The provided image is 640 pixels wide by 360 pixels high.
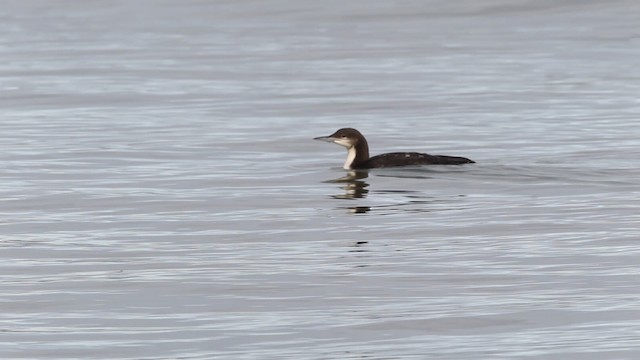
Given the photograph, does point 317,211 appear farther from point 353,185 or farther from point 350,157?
point 350,157

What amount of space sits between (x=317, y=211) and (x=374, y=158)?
12.5 feet

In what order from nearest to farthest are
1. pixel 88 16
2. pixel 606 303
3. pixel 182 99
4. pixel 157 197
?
pixel 606 303
pixel 157 197
pixel 182 99
pixel 88 16

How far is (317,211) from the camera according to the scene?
49.9ft

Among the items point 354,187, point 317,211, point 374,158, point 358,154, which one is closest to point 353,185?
point 354,187

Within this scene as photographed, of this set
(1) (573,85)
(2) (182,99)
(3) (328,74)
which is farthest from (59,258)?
(3) (328,74)

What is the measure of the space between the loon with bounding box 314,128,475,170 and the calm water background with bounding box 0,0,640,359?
0.17 meters

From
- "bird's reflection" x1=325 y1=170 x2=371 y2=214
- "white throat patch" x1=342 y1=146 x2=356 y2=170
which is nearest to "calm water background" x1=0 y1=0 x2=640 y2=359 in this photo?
"bird's reflection" x1=325 y1=170 x2=371 y2=214

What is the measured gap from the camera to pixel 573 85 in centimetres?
3031

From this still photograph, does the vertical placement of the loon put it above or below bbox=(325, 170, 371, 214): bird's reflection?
above

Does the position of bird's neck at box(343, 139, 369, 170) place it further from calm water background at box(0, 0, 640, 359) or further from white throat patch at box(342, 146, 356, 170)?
calm water background at box(0, 0, 640, 359)

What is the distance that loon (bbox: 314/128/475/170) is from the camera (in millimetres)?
18344

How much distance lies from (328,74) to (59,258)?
70.0 ft

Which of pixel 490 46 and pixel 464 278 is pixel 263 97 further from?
pixel 464 278

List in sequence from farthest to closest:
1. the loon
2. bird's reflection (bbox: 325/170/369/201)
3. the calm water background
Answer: the loon < bird's reflection (bbox: 325/170/369/201) < the calm water background
